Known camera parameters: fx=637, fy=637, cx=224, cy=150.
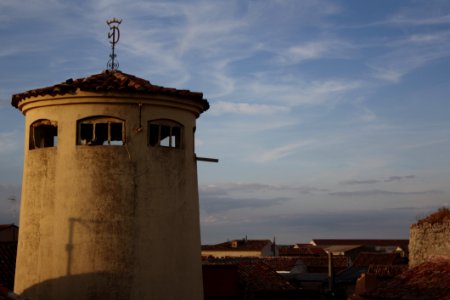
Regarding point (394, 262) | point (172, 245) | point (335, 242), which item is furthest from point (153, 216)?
point (335, 242)

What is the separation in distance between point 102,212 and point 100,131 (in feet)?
6.40

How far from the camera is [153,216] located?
13.7 m

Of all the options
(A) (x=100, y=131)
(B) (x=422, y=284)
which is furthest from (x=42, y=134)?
(B) (x=422, y=284)

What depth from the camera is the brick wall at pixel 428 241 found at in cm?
2391

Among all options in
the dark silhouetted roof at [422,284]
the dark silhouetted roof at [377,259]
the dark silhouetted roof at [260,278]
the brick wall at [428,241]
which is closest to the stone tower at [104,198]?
the dark silhouetted roof at [422,284]

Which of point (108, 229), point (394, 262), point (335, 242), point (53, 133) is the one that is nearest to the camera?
point (108, 229)

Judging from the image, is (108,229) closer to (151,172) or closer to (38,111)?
(151,172)

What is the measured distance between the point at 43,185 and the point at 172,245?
10.1 ft

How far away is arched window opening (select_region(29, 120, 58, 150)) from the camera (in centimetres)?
→ 1427

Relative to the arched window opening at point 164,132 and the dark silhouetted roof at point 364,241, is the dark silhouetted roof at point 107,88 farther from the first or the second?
the dark silhouetted roof at point 364,241

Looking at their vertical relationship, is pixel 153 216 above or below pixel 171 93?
below

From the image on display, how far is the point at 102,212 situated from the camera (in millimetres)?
13305

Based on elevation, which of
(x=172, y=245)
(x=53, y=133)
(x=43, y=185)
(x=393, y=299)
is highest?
(x=53, y=133)

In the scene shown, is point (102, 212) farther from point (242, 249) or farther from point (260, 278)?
point (242, 249)
